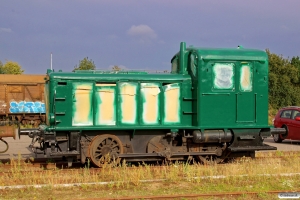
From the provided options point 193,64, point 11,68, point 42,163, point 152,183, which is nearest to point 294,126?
point 193,64

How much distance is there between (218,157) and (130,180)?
3609 millimetres

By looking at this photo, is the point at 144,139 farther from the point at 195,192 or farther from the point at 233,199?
the point at 233,199

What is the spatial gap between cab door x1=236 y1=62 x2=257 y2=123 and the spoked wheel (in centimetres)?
128

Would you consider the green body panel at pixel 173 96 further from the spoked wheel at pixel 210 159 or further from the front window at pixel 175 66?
the spoked wheel at pixel 210 159

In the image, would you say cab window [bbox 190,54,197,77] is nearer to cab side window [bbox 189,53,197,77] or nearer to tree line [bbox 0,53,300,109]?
cab side window [bbox 189,53,197,77]

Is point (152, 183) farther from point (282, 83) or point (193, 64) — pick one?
point (282, 83)

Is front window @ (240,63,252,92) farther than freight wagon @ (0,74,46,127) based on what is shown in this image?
No

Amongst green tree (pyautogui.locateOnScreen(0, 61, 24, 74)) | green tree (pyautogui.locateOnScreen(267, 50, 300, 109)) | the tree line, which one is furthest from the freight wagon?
green tree (pyautogui.locateOnScreen(0, 61, 24, 74))

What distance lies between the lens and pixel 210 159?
10.7 meters

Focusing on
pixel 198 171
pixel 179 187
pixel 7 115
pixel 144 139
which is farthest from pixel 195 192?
pixel 7 115

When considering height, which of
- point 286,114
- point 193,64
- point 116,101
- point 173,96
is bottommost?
point 286,114

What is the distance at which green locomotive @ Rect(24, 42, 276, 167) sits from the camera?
9.71m

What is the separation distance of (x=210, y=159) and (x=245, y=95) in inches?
→ 83.1

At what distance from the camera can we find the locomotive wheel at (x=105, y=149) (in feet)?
32.0
